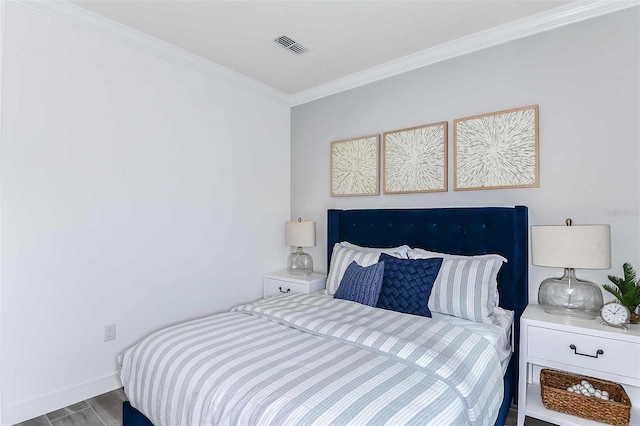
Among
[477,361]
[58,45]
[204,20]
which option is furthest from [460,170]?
[58,45]

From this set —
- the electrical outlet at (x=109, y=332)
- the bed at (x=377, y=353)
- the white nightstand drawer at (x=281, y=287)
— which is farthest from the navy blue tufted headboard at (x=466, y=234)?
the electrical outlet at (x=109, y=332)

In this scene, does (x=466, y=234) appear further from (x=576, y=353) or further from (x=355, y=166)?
(x=355, y=166)

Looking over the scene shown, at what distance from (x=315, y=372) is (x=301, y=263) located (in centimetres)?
219

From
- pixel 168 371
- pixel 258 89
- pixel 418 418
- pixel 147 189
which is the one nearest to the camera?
pixel 418 418

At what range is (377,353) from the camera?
5.35 feet

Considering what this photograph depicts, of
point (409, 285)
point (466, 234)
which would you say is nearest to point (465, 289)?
point (409, 285)

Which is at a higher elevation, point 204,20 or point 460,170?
point 204,20

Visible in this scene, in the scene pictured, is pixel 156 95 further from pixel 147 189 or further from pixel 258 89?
pixel 258 89

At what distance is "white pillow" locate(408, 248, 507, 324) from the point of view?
86.4 inches

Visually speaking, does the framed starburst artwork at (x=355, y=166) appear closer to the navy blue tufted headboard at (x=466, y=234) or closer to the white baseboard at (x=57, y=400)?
the navy blue tufted headboard at (x=466, y=234)

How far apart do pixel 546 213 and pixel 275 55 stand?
247 cm

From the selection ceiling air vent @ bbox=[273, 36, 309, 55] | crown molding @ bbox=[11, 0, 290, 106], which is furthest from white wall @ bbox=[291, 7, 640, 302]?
crown molding @ bbox=[11, 0, 290, 106]

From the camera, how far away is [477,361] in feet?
5.42

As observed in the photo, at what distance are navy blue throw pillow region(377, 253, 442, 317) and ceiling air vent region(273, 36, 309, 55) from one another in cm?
191
